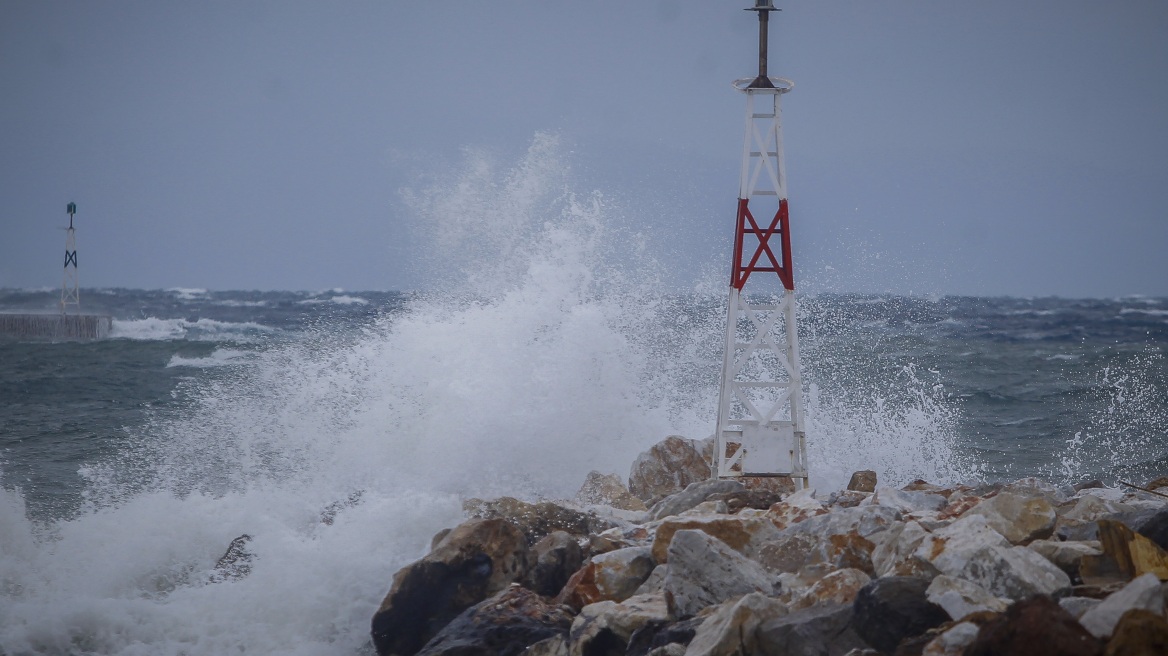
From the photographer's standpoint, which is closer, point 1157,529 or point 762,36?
point 1157,529

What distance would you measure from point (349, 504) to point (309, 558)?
1590 millimetres

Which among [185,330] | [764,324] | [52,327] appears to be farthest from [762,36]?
[185,330]

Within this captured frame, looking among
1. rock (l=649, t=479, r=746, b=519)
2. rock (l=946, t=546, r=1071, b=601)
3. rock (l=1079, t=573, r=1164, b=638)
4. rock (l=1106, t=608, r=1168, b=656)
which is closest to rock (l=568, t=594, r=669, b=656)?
rock (l=946, t=546, r=1071, b=601)

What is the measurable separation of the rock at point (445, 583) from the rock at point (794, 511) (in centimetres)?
191

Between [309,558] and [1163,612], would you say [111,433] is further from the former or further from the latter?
[1163,612]

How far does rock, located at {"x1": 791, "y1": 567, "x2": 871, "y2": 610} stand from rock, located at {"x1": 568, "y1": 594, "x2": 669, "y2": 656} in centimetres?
88

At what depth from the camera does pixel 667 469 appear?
11.5 metres

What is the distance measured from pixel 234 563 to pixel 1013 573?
6378 millimetres

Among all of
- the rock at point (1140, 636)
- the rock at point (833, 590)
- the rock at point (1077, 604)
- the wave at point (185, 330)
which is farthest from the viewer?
the wave at point (185, 330)

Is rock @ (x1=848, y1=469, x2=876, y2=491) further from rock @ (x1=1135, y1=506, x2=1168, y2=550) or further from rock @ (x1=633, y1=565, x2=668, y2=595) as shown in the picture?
rock @ (x1=1135, y1=506, x2=1168, y2=550)

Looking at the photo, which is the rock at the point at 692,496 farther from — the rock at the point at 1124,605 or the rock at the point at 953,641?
the rock at the point at 1124,605

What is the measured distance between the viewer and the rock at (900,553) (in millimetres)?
5980

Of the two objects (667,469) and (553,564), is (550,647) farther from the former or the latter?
(667,469)

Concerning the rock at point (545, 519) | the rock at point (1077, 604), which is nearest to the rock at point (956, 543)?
the rock at point (1077, 604)
